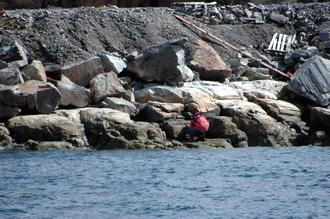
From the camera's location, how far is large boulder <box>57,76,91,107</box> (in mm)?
31969

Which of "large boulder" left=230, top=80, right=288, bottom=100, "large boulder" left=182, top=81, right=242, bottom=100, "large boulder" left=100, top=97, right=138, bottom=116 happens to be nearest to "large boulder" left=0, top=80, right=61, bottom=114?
"large boulder" left=100, top=97, right=138, bottom=116

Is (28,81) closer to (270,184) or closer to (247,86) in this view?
(247,86)

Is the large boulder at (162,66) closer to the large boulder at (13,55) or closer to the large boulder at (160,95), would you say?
the large boulder at (160,95)

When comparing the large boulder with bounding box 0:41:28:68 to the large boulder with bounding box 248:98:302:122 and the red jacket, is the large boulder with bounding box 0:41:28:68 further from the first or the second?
the large boulder with bounding box 248:98:302:122

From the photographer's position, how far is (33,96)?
30.8m

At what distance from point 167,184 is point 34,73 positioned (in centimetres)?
1147

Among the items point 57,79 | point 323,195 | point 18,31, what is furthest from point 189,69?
point 323,195

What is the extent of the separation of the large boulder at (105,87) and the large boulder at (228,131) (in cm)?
412

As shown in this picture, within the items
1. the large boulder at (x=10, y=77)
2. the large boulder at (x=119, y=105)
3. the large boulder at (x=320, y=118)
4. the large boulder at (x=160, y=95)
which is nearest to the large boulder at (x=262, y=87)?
the large boulder at (x=320, y=118)

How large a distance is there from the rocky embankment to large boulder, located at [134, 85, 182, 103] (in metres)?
0.04

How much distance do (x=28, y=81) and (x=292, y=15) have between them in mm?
19065

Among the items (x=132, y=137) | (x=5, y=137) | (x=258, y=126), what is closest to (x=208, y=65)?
(x=258, y=126)

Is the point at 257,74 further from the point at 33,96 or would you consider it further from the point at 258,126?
the point at 33,96

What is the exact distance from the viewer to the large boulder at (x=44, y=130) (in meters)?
29.8
